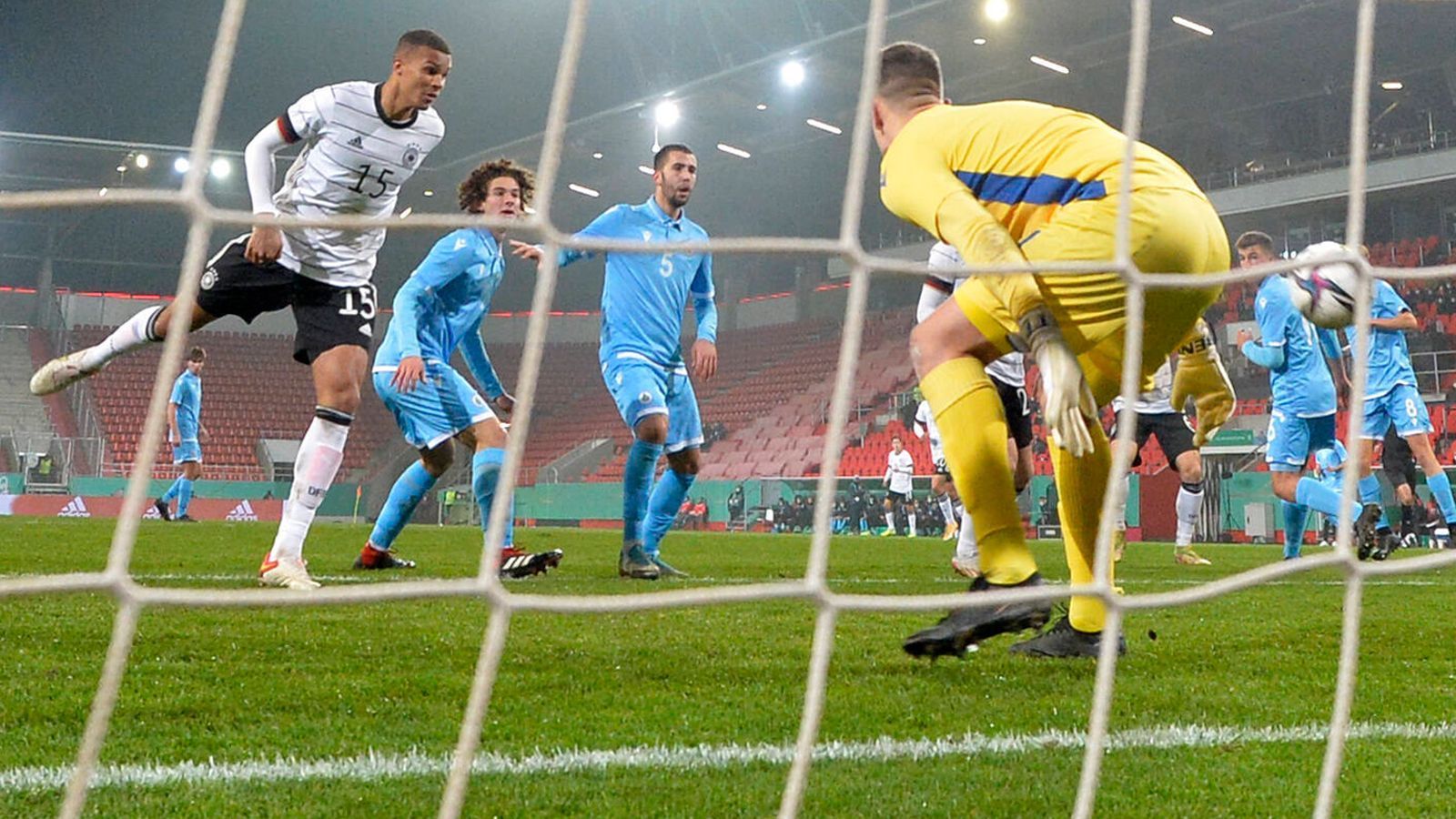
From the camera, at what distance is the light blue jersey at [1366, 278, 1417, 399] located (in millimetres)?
7137

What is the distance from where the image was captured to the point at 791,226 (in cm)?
2538

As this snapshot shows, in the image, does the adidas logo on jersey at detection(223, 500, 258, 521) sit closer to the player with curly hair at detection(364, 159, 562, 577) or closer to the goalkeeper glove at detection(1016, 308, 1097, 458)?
the player with curly hair at detection(364, 159, 562, 577)

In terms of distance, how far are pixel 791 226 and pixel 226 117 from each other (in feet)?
35.9

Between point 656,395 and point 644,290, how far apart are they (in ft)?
1.72

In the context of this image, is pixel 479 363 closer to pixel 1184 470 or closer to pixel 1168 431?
pixel 1168 431

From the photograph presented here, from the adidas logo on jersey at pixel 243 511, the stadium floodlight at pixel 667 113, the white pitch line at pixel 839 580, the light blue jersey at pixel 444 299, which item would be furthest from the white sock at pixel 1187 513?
the adidas logo on jersey at pixel 243 511

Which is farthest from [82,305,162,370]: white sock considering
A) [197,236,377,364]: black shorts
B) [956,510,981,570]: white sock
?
[956,510,981,570]: white sock

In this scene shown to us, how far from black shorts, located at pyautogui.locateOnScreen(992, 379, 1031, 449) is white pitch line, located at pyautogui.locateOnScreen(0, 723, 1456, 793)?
3074 mm

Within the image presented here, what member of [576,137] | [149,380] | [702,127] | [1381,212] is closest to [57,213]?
[149,380]

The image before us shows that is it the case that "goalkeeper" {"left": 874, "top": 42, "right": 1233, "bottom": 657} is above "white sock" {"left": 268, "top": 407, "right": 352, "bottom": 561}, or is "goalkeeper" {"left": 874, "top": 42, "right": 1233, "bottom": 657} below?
above

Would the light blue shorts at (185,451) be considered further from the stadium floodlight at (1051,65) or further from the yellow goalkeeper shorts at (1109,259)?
the stadium floodlight at (1051,65)

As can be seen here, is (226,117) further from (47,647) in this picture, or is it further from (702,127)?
(47,647)

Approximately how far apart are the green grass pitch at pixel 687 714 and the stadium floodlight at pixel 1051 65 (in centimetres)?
1633

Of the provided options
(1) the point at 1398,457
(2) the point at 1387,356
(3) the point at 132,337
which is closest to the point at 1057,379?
(3) the point at 132,337
